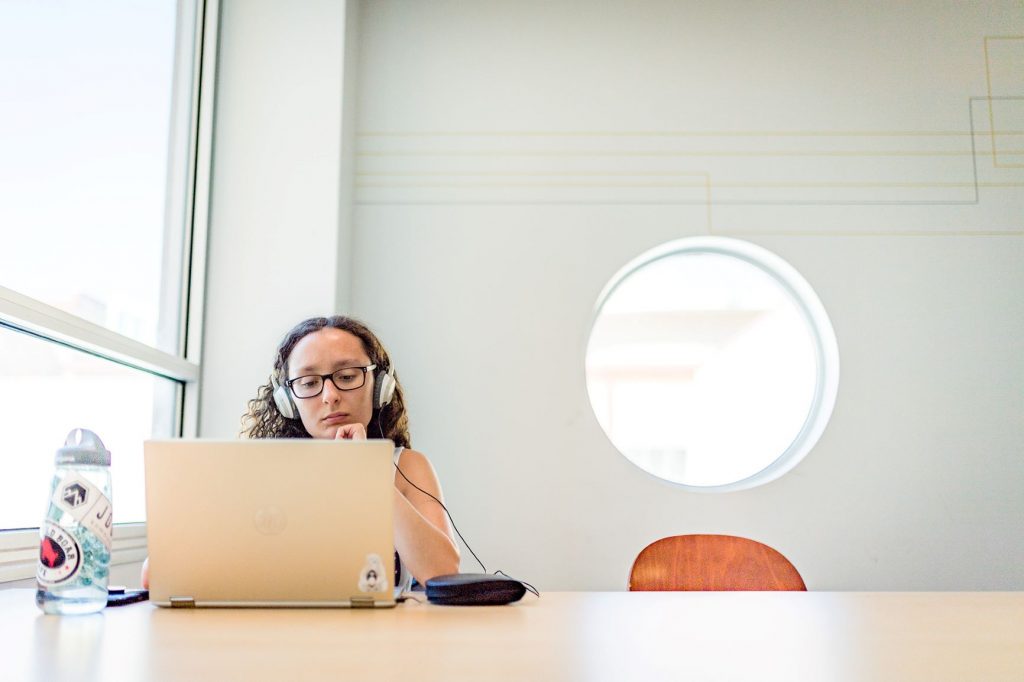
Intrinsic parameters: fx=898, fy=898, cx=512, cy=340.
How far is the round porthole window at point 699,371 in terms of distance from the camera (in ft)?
36.9

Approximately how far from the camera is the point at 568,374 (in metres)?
3.36

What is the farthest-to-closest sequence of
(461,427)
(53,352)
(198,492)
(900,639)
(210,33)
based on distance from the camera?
(461,427)
(210,33)
(53,352)
(198,492)
(900,639)

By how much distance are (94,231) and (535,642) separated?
1.84 metres

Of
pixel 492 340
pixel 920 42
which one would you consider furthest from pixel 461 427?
pixel 920 42

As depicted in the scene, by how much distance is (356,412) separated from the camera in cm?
210

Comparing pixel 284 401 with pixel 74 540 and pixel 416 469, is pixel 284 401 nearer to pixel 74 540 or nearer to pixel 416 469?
pixel 416 469

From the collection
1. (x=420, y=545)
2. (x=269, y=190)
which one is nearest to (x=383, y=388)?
(x=420, y=545)

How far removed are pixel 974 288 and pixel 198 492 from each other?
308 cm

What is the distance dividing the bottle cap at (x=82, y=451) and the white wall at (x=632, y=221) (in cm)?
174

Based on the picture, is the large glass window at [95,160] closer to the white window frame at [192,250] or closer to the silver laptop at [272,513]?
the white window frame at [192,250]

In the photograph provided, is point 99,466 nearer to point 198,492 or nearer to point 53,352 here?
point 198,492

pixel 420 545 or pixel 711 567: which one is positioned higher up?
pixel 420 545

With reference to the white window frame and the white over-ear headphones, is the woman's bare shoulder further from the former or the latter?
the white window frame

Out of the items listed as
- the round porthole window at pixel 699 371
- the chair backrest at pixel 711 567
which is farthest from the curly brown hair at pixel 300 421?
the round porthole window at pixel 699 371
